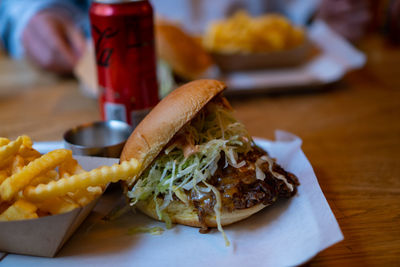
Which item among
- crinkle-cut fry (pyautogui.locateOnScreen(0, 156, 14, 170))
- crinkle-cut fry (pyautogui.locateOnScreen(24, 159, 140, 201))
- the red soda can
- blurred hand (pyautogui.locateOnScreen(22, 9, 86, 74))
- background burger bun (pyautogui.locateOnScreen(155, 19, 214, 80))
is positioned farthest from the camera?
blurred hand (pyautogui.locateOnScreen(22, 9, 86, 74))

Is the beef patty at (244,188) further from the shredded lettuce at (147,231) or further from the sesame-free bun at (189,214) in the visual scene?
the shredded lettuce at (147,231)

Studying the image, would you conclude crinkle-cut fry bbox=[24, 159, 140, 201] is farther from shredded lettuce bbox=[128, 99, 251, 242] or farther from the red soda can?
the red soda can

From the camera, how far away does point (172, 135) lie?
3.36ft

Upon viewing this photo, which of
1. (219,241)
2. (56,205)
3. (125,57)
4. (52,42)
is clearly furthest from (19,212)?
(52,42)

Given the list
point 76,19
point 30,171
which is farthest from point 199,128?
point 76,19

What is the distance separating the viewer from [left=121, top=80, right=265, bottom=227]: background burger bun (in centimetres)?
102

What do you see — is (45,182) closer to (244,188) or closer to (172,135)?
(172,135)

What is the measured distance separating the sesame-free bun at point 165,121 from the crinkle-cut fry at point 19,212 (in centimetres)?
30

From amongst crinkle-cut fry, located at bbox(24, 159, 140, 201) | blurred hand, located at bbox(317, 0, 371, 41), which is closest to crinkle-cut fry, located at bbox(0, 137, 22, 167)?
crinkle-cut fry, located at bbox(24, 159, 140, 201)

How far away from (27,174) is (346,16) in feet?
9.33

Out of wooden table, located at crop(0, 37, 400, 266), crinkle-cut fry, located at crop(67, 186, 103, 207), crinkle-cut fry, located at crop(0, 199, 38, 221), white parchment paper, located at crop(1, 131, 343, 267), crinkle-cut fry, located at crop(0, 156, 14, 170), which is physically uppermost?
crinkle-cut fry, located at crop(0, 156, 14, 170)

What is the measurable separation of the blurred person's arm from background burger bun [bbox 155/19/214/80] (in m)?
0.73

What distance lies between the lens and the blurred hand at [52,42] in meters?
2.59

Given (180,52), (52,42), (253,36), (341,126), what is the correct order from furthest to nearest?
(52,42), (253,36), (180,52), (341,126)
